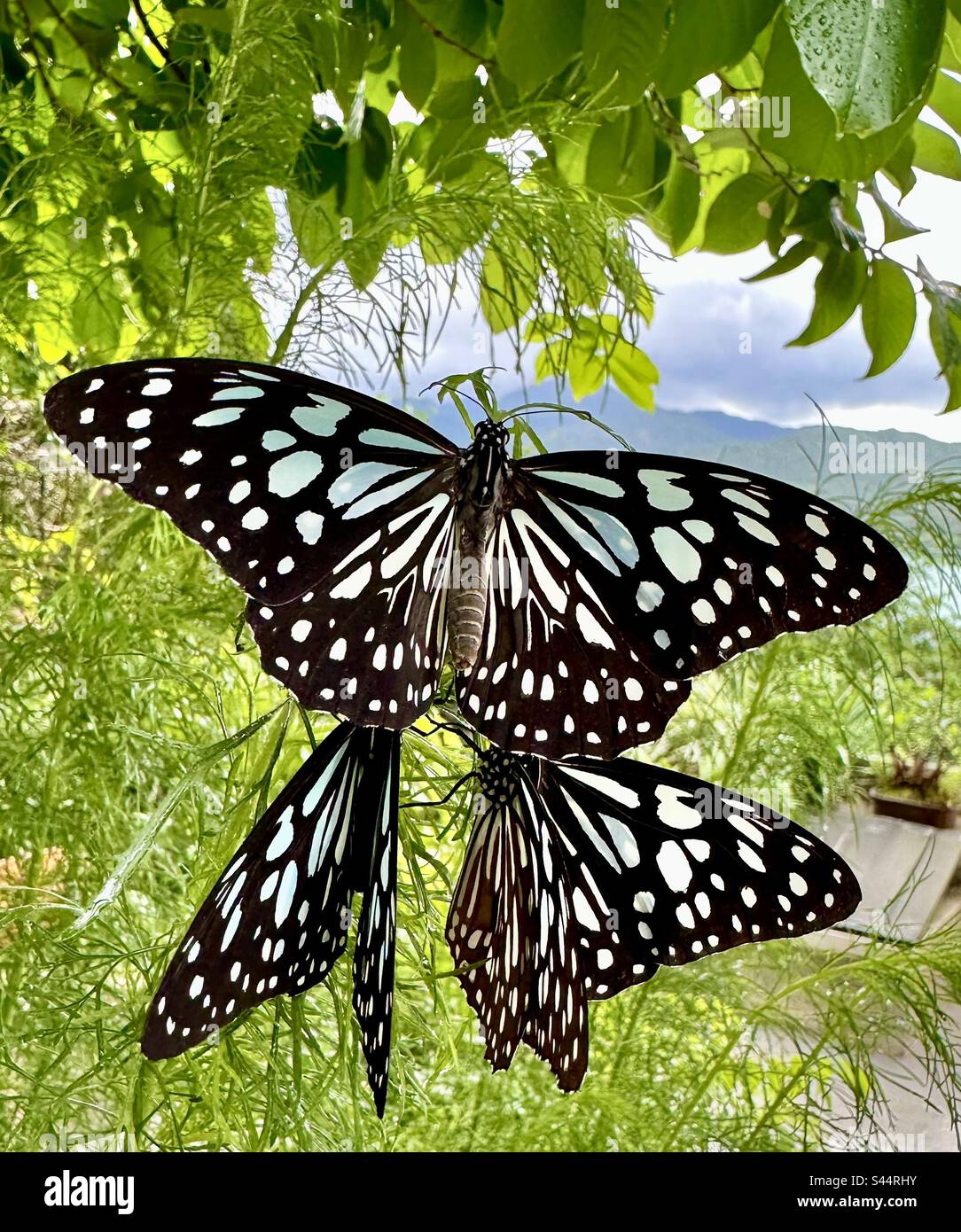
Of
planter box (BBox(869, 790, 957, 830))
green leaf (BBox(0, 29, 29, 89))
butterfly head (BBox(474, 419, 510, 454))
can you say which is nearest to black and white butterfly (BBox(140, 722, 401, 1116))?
butterfly head (BBox(474, 419, 510, 454))

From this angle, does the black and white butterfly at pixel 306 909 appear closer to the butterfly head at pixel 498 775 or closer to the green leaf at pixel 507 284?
the butterfly head at pixel 498 775

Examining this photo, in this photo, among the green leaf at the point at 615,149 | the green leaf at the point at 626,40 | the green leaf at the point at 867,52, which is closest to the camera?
the green leaf at the point at 867,52

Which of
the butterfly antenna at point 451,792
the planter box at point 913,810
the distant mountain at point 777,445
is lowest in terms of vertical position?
the planter box at point 913,810

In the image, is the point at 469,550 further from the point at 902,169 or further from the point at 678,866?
the point at 902,169

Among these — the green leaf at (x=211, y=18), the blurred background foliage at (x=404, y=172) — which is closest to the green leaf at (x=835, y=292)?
the blurred background foliage at (x=404, y=172)

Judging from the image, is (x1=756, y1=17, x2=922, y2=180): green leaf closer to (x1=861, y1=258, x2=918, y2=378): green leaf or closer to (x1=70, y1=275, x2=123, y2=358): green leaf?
(x1=861, y1=258, x2=918, y2=378): green leaf

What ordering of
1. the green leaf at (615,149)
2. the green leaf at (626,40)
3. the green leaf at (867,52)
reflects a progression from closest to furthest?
the green leaf at (867,52)
the green leaf at (626,40)
the green leaf at (615,149)

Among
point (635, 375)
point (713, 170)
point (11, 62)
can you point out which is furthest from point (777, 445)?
point (11, 62)
